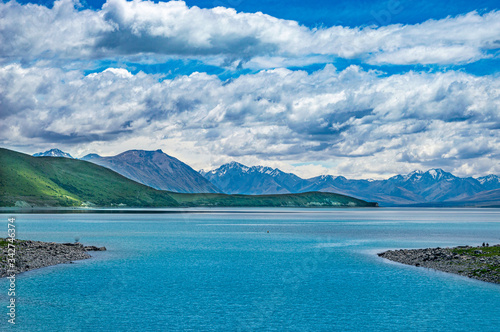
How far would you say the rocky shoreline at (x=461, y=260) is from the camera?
63812 millimetres

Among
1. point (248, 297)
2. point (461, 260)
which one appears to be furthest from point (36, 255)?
point (461, 260)

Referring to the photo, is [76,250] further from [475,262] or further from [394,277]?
[475,262]

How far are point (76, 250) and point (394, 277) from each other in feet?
193

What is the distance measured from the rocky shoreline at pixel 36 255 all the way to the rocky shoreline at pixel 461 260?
56.6 metres

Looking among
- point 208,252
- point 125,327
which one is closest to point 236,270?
point 208,252

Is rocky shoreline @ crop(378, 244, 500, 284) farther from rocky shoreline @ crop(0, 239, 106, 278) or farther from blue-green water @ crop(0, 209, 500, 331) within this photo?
rocky shoreline @ crop(0, 239, 106, 278)

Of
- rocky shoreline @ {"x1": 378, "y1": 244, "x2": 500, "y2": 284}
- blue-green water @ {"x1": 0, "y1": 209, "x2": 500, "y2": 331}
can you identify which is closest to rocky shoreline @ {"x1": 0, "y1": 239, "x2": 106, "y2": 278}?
blue-green water @ {"x1": 0, "y1": 209, "x2": 500, "y2": 331}

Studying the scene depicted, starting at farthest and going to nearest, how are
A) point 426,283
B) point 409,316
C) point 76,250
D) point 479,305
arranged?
point 76,250, point 426,283, point 479,305, point 409,316

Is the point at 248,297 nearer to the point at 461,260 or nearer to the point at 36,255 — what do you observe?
the point at 461,260

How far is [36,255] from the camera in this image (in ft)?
255

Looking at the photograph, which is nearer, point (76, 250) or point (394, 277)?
point (394, 277)

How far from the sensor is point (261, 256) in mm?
93375

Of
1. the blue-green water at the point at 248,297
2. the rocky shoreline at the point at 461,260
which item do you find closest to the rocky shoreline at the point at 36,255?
the blue-green water at the point at 248,297

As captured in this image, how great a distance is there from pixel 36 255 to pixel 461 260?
67.6m
